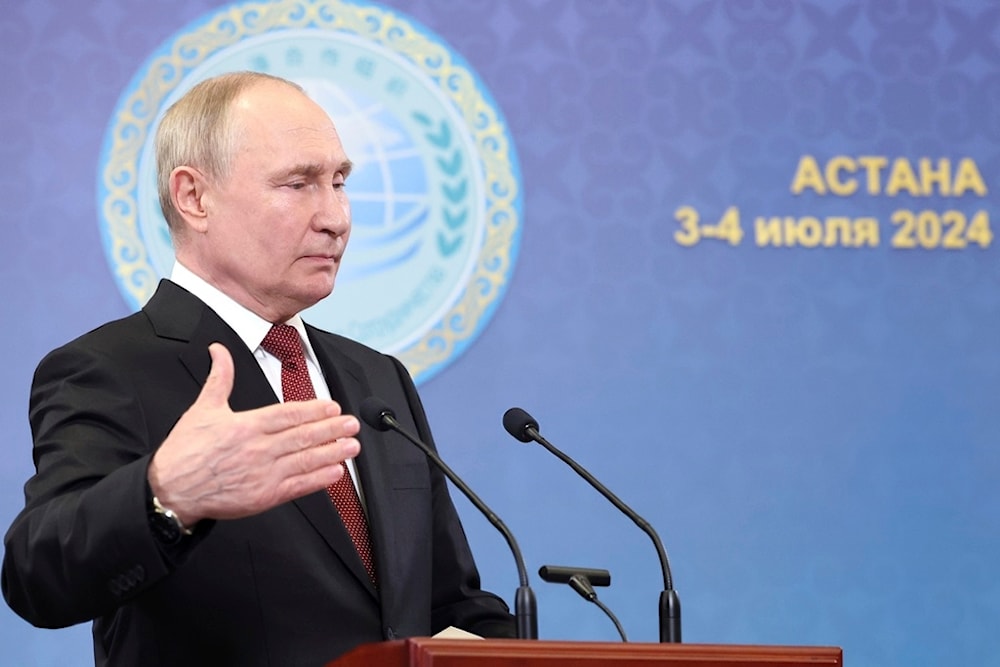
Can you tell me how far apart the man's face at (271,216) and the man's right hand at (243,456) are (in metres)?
0.64

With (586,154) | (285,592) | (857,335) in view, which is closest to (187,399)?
(285,592)

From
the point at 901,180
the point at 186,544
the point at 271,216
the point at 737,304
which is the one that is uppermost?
the point at 901,180

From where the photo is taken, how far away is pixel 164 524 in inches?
58.6

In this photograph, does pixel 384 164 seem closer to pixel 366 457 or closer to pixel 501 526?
pixel 366 457

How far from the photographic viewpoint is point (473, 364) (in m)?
3.48

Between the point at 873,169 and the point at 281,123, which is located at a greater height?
the point at 873,169

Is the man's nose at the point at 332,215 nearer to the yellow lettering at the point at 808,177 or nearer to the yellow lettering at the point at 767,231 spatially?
the yellow lettering at the point at 767,231

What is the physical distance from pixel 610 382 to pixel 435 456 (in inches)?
69.1

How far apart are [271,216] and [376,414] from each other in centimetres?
41

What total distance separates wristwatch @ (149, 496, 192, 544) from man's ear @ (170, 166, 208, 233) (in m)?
0.74

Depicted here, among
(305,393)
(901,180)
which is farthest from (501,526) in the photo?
(901,180)

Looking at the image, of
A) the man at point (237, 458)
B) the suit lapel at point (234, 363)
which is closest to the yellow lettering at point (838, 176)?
the man at point (237, 458)

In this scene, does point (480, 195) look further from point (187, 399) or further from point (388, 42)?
point (187, 399)

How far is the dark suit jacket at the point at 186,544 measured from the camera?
1.54m
